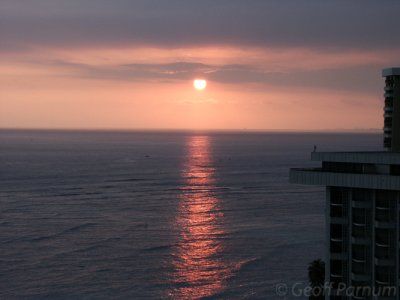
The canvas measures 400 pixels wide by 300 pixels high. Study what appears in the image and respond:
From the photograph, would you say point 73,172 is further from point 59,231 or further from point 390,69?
point 390,69

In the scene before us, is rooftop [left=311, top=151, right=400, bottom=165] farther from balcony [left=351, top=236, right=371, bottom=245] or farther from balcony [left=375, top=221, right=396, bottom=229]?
balcony [left=351, top=236, right=371, bottom=245]

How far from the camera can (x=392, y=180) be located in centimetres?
3052

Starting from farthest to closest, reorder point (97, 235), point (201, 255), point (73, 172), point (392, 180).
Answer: point (73, 172) < point (97, 235) < point (201, 255) < point (392, 180)

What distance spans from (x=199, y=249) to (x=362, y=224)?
4000 centimetres

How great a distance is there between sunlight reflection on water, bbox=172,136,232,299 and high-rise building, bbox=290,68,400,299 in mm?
23860

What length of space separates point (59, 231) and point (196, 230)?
16305 millimetres

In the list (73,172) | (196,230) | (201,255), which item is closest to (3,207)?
(196,230)

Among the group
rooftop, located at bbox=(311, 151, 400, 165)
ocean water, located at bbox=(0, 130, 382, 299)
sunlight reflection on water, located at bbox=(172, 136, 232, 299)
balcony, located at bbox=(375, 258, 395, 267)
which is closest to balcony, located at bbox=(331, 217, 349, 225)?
balcony, located at bbox=(375, 258, 395, 267)

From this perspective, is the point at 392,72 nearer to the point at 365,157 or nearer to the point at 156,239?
the point at 365,157

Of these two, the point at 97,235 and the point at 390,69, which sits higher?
the point at 390,69

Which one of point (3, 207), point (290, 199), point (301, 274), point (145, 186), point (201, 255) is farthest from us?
point (145, 186)

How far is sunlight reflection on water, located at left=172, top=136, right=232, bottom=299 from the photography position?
57406 millimetres

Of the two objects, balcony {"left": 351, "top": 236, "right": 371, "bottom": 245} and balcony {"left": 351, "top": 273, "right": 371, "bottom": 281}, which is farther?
balcony {"left": 351, "top": 236, "right": 371, "bottom": 245}

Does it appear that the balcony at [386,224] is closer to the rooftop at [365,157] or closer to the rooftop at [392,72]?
the rooftop at [365,157]
